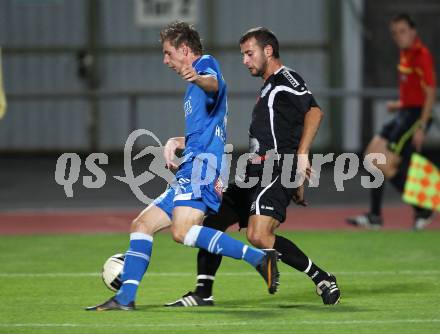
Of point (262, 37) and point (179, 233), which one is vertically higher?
point (262, 37)

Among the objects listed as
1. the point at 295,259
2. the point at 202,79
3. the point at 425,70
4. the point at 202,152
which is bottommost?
the point at 295,259

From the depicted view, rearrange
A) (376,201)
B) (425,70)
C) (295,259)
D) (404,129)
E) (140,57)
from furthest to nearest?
(140,57) → (376,201) → (404,129) → (425,70) → (295,259)

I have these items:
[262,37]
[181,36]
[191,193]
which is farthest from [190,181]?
[262,37]

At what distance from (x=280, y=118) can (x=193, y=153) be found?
0.73m

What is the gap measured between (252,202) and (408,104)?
502 centimetres

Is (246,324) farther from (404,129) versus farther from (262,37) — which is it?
(404,129)

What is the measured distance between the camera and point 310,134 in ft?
26.5

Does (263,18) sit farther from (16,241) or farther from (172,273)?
(172,273)

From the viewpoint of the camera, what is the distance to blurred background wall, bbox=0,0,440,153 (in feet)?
69.0

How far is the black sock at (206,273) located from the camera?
8.24m

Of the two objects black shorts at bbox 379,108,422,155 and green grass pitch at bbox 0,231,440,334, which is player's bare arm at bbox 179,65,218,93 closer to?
green grass pitch at bbox 0,231,440,334

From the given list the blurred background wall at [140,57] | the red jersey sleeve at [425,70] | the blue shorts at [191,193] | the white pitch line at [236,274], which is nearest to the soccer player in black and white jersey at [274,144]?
the blue shorts at [191,193]

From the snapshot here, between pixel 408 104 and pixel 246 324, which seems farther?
pixel 408 104

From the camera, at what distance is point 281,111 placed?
8172 millimetres
